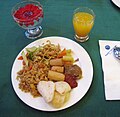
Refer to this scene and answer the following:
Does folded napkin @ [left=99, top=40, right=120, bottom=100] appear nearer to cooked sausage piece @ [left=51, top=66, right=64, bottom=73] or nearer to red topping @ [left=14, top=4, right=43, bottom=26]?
cooked sausage piece @ [left=51, top=66, right=64, bottom=73]

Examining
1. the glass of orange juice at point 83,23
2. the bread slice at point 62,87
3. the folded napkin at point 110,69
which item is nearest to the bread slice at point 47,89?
the bread slice at point 62,87

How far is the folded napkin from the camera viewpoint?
77 centimetres

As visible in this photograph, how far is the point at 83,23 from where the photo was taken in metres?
0.91

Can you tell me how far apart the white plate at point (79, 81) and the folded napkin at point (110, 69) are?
76mm

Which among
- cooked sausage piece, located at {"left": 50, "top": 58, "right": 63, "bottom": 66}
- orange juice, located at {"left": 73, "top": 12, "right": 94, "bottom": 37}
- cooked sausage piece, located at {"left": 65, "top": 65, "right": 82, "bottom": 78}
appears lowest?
cooked sausage piece, located at {"left": 65, "top": 65, "right": 82, "bottom": 78}

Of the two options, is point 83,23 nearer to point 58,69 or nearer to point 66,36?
point 66,36

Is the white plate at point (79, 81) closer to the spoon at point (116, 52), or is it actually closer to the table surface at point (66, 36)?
the table surface at point (66, 36)

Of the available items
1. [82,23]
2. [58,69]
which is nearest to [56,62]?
[58,69]

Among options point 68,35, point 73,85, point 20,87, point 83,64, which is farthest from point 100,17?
point 20,87

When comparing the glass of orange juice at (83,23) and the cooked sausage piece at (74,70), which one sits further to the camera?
the glass of orange juice at (83,23)

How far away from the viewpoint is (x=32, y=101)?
74 centimetres

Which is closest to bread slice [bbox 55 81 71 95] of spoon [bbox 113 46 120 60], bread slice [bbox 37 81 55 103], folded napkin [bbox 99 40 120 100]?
bread slice [bbox 37 81 55 103]

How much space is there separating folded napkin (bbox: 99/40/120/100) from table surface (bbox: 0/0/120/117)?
21 mm

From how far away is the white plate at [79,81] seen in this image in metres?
0.73
